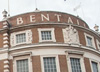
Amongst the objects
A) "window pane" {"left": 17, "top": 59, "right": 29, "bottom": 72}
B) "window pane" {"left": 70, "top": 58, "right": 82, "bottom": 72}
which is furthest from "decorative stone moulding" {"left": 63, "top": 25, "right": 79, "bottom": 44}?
"window pane" {"left": 17, "top": 59, "right": 29, "bottom": 72}

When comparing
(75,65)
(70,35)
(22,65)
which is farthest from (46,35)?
(75,65)

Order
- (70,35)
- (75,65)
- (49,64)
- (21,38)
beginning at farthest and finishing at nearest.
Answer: (70,35) → (21,38) → (75,65) → (49,64)

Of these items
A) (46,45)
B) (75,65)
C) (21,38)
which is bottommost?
(75,65)

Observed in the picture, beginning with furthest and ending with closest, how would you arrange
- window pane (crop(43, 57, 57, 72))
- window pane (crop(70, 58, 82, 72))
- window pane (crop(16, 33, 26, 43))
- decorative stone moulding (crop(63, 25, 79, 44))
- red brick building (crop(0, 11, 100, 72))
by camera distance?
decorative stone moulding (crop(63, 25, 79, 44)), window pane (crop(16, 33, 26, 43)), window pane (crop(70, 58, 82, 72)), red brick building (crop(0, 11, 100, 72)), window pane (crop(43, 57, 57, 72))

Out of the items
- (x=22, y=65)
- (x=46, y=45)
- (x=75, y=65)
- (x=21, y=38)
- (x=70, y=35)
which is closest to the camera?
(x=22, y=65)

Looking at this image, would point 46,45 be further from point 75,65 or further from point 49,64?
point 75,65

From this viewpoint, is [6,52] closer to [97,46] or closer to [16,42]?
[16,42]

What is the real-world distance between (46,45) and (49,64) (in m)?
2.68

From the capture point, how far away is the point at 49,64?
28938 millimetres

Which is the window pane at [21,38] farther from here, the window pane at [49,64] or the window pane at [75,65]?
the window pane at [75,65]

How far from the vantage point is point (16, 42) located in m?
30.8

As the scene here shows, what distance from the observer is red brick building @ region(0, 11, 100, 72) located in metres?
29.1

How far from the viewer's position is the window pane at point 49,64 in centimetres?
2864

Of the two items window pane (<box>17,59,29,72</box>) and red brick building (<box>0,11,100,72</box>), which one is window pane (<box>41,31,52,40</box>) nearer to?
red brick building (<box>0,11,100,72</box>)
